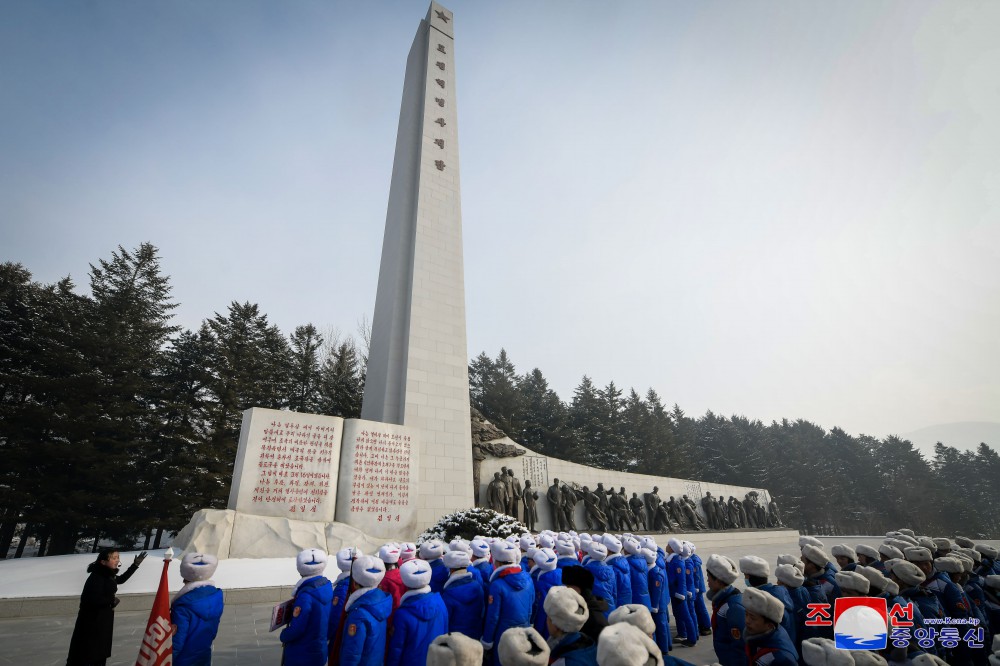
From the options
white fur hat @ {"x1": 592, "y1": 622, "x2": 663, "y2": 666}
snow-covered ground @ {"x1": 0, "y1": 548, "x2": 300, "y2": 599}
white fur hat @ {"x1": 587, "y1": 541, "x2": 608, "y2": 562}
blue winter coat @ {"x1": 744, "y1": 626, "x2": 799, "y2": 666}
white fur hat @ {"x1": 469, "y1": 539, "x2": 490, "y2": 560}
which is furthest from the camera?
snow-covered ground @ {"x1": 0, "y1": 548, "x2": 300, "y2": 599}

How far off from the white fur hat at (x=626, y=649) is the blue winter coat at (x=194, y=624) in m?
2.76

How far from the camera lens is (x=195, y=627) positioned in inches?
118

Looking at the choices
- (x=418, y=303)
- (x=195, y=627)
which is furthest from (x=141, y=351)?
(x=195, y=627)

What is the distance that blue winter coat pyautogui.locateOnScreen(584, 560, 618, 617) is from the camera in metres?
4.66

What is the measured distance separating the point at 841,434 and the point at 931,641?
60.2 metres

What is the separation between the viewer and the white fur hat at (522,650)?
1544 mm

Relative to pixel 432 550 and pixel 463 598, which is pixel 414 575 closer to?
pixel 463 598

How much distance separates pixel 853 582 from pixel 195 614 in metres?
4.36

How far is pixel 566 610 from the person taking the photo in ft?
6.38

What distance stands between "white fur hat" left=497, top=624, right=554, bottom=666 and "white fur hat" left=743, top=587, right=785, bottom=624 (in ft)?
5.08

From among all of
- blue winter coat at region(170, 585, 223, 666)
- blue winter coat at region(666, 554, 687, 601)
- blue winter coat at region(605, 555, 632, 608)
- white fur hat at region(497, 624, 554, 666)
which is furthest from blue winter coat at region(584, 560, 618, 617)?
white fur hat at region(497, 624, 554, 666)

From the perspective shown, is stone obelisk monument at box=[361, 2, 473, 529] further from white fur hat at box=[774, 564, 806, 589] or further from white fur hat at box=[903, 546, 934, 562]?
white fur hat at box=[903, 546, 934, 562]

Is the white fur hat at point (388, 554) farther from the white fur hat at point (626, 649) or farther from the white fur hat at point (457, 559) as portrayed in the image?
the white fur hat at point (626, 649)

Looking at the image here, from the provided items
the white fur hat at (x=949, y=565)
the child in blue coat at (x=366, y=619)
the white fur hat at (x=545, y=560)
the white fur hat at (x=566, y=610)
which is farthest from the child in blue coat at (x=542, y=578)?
the white fur hat at (x=949, y=565)
